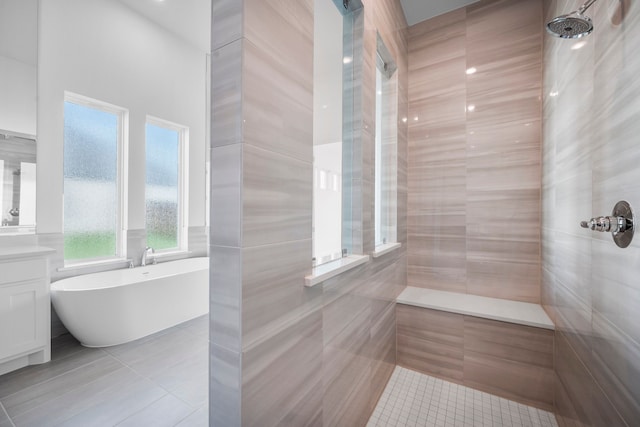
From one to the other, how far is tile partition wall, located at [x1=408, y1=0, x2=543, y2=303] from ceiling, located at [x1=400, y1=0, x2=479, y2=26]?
6 cm

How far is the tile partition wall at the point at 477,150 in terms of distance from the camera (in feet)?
7.30

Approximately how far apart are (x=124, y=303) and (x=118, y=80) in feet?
7.86

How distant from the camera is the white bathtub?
7.15ft

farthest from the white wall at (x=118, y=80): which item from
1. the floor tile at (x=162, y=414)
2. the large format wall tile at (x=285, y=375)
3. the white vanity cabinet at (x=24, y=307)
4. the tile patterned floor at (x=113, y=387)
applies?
the large format wall tile at (x=285, y=375)

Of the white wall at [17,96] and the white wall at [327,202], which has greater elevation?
the white wall at [17,96]

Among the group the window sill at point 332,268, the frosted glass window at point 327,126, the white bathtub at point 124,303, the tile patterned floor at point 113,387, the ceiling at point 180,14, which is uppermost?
the ceiling at point 180,14

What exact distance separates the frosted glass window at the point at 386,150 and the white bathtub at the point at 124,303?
6.76 feet

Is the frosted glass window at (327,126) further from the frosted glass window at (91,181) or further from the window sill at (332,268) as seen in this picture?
the frosted glass window at (91,181)

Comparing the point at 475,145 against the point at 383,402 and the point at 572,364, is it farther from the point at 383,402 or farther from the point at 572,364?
the point at 383,402

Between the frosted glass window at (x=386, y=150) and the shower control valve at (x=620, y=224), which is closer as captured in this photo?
the shower control valve at (x=620, y=224)

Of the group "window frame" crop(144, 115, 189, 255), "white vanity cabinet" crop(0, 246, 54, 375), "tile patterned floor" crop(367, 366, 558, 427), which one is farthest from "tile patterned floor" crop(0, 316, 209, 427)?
"window frame" crop(144, 115, 189, 255)

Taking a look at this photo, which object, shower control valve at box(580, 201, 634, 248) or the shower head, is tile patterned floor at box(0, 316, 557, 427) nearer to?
shower control valve at box(580, 201, 634, 248)

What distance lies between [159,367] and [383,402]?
66.1 inches

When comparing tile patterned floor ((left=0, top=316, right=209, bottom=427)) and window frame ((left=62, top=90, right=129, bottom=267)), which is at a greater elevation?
window frame ((left=62, top=90, right=129, bottom=267))
